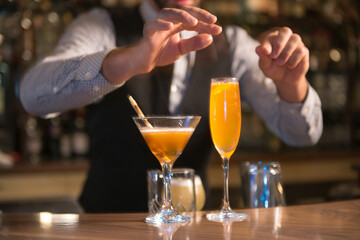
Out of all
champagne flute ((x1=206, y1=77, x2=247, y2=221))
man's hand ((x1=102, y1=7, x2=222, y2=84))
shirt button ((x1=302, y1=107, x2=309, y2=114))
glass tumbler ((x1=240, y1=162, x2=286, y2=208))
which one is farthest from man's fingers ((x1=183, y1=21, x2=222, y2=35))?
shirt button ((x1=302, y1=107, x2=309, y2=114))

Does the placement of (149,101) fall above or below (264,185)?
above

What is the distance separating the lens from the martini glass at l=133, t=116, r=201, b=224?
1.08 meters

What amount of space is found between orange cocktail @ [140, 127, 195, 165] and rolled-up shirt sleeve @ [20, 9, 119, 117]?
37 centimetres

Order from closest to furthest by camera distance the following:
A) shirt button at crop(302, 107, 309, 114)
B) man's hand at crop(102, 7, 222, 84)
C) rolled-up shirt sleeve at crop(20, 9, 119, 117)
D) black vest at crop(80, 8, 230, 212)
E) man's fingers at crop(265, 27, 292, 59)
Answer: man's hand at crop(102, 7, 222, 84) < man's fingers at crop(265, 27, 292, 59) < rolled-up shirt sleeve at crop(20, 9, 119, 117) < shirt button at crop(302, 107, 309, 114) < black vest at crop(80, 8, 230, 212)

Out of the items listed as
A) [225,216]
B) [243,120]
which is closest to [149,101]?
[225,216]

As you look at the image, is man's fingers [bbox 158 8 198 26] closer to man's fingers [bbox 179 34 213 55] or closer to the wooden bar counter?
man's fingers [bbox 179 34 213 55]

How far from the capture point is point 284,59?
1.30m

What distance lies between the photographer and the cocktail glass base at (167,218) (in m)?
1.03

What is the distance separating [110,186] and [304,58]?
96 centimetres

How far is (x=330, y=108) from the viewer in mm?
4473

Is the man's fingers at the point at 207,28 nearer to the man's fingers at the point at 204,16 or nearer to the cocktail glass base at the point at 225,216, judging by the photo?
the man's fingers at the point at 204,16

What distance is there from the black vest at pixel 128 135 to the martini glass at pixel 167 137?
32.6 inches

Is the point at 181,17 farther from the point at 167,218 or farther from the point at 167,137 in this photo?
the point at 167,218

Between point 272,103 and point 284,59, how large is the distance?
2.27 feet
